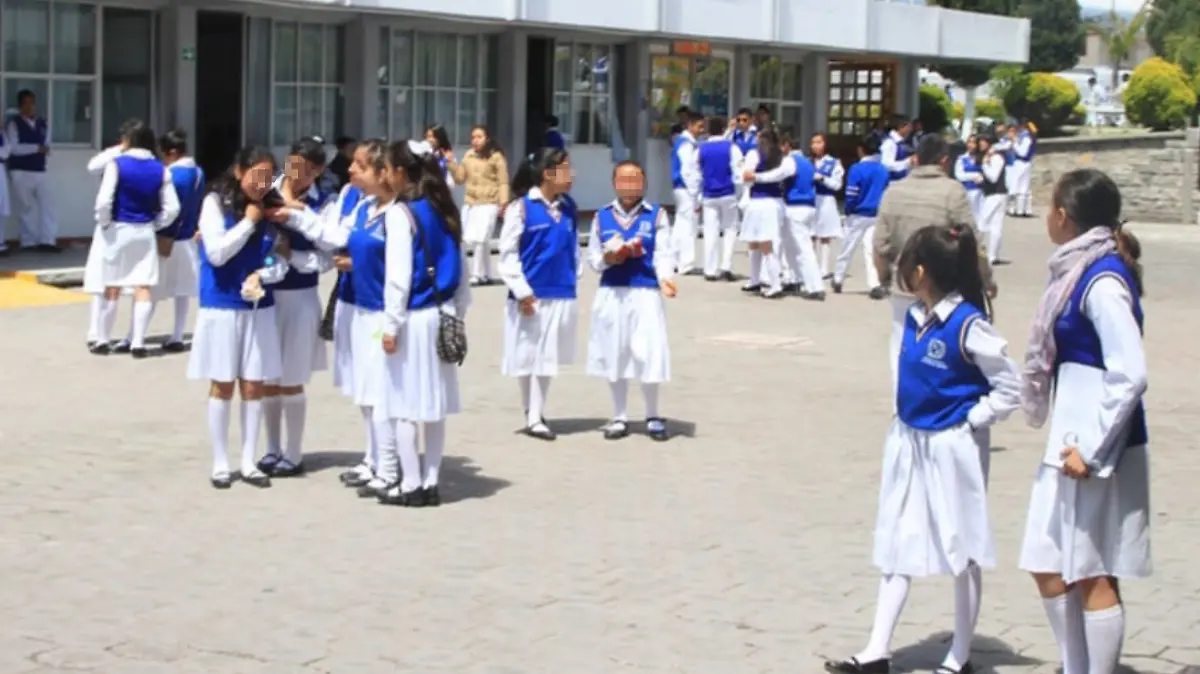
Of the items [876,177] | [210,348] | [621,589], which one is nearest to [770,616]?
[621,589]

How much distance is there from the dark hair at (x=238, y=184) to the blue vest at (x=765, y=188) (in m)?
10.7

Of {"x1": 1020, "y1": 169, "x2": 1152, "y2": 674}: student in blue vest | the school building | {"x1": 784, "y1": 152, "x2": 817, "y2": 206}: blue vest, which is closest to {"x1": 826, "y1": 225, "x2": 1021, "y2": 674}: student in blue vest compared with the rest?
{"x1": 1020, "y1": 169, "x2": 1152, "y2": 674}: student in blue vest

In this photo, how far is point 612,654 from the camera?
22.4 feet

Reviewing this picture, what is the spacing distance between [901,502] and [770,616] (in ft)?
3.65

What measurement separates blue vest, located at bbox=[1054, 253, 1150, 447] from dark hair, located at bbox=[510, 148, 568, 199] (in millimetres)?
5697

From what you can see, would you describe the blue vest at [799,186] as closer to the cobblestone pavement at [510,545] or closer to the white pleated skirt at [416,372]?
the cobblestone pavement at [510,545]

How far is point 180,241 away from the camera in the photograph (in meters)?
15.4

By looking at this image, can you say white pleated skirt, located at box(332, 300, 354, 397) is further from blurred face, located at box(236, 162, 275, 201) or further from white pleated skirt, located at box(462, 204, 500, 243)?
white pleated skirt, located at box(462, 204, 500, 243)

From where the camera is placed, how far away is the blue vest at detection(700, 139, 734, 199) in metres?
22.3

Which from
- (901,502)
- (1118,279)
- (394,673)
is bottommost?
(394,673)

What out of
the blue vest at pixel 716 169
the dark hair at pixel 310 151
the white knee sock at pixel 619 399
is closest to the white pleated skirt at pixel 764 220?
the blue vest at pixel 716 169

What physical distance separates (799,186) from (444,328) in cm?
1127

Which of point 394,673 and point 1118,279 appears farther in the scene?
point 394,673

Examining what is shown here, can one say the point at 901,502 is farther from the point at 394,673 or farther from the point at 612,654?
the point at 394,673
